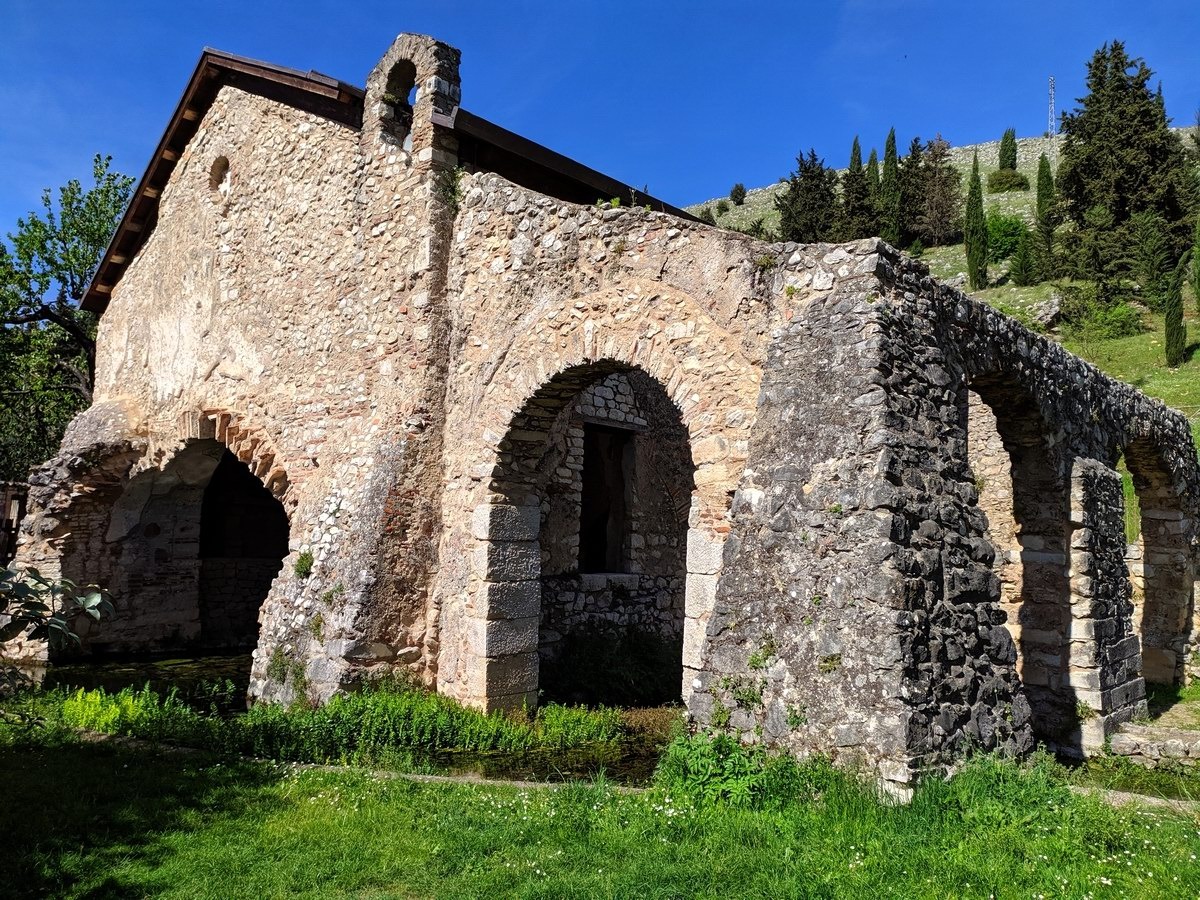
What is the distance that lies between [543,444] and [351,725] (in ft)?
9.34

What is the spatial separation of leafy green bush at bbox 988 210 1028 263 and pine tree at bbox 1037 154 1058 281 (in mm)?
1251

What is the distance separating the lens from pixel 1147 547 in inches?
391

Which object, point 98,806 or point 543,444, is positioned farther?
point 543,444

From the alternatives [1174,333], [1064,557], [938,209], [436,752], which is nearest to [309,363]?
[436,752]

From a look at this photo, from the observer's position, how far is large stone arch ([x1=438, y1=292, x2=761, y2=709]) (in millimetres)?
5809

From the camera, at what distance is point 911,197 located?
4078cm

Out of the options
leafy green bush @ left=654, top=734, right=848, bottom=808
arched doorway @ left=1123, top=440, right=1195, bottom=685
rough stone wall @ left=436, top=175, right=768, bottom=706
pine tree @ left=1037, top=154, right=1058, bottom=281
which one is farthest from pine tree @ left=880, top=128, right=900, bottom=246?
leafy green bush @ left=654, top=734, right=848, bottom=808

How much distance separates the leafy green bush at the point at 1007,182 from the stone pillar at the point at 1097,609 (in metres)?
48.6

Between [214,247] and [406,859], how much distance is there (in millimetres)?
9005

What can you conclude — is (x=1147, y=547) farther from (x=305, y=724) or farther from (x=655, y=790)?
(x=305, y=724)

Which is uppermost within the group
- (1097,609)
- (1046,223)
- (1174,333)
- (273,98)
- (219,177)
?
(1046,223)

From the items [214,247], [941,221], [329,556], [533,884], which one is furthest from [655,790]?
[941,221]

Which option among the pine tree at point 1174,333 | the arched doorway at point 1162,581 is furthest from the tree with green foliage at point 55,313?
the pine tree at point 1174,333

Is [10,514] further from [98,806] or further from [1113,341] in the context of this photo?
[1113,341]
